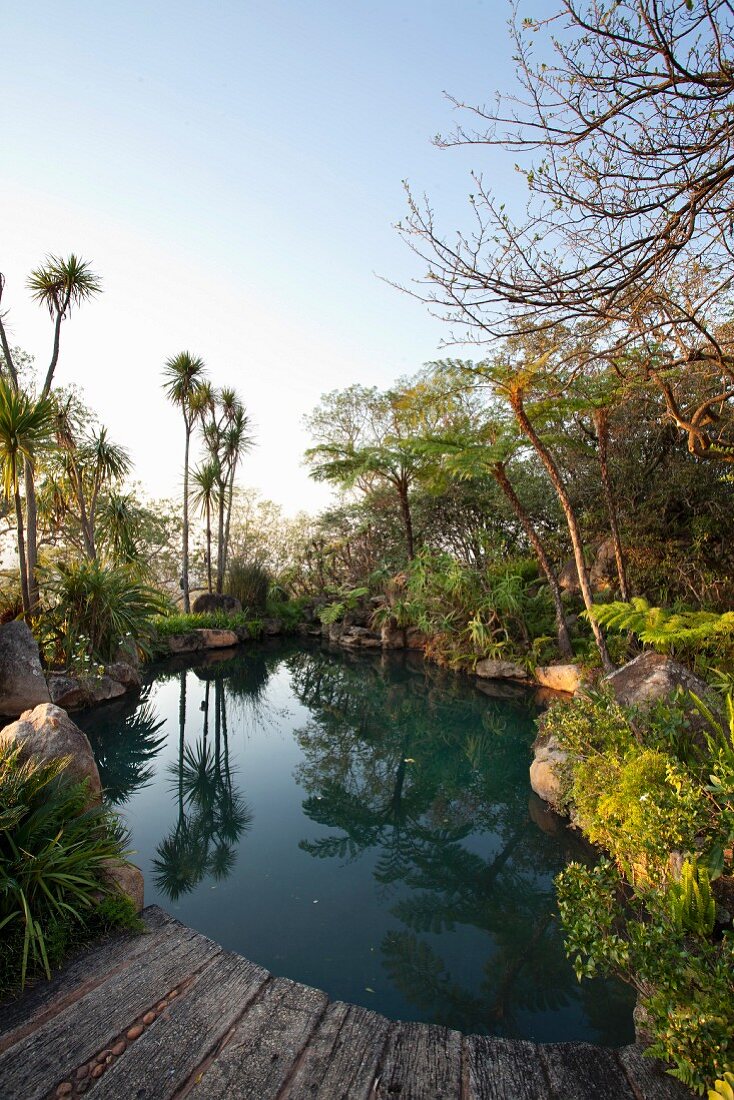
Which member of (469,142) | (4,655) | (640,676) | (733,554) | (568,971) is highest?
(469,142)

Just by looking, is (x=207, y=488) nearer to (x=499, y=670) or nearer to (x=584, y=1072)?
(x=499, y=670)

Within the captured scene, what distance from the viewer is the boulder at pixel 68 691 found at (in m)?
6.28

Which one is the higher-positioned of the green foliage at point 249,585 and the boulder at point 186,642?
the green foliage at point 249,585

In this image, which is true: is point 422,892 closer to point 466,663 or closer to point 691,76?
point 691,76

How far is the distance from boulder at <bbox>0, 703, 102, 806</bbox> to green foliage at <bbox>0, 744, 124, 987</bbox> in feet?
0.26

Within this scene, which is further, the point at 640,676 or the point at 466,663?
the point at 466,663

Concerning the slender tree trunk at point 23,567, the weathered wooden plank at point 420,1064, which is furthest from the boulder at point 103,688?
the weathered wooden plank at point 420,1064

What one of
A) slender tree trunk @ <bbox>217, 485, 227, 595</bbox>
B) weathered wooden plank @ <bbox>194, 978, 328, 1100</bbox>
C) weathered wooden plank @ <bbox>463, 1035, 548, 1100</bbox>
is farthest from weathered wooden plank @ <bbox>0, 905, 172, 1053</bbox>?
slender tree trunk @ <bbox>217, 485, 227, 595</bbox>

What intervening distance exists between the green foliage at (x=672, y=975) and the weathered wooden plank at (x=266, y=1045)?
0.93m

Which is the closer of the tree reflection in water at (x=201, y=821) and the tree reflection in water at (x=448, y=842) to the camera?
the tree reflection in water at (x=448, y=842)

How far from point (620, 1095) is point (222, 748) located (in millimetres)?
4754

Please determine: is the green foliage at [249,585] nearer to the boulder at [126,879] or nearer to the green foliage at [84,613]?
the green foliage at [84,613]

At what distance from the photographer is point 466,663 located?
28.6 ft

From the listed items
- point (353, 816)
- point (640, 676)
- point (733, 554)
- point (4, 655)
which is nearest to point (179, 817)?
point (353, 816)
